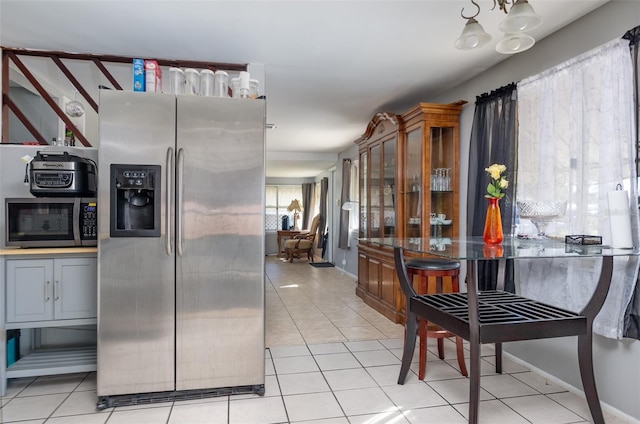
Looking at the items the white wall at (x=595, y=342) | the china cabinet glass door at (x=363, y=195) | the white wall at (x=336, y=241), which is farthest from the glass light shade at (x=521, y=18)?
the white wall at (x=336, y=241)

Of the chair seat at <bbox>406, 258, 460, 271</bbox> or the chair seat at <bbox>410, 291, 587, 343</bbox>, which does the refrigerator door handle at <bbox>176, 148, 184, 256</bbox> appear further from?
the chair seat at <bbox>406, 258, 460, 271</bbox>

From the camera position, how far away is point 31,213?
2.48 m

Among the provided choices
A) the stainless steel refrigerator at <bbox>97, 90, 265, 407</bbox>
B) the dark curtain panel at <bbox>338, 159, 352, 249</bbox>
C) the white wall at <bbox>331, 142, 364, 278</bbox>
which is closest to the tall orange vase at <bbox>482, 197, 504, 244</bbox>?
the stainless steel refrigerator at <bbox>97, 90, 265, 407</bbox>

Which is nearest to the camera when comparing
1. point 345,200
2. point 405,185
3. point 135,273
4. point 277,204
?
point 135,273

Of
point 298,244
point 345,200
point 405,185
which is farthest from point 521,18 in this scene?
point 298,244

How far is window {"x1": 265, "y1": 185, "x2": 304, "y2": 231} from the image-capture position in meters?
11.3

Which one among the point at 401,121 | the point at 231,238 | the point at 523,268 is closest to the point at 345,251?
the point at 401,121

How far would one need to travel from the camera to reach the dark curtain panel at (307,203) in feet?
35.8

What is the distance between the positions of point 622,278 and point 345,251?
5.46 metres

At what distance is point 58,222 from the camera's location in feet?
8.20

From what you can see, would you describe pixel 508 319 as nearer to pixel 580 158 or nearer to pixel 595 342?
pixel 595 342

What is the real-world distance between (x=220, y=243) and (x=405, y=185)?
7.64 ft

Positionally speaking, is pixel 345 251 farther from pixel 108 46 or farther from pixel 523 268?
pixel 108 46

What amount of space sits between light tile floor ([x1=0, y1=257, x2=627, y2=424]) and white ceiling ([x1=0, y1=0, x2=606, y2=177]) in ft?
7.77
